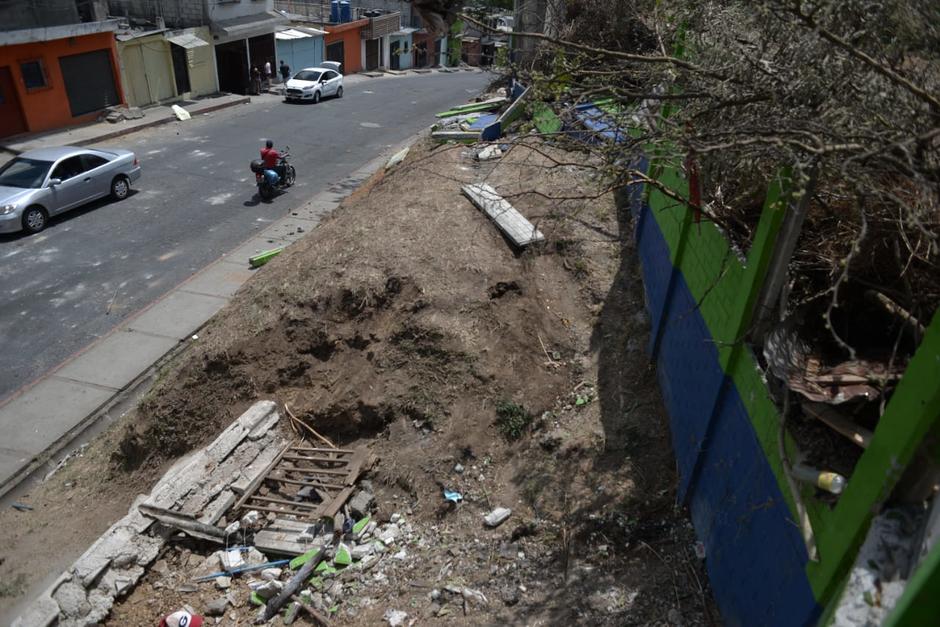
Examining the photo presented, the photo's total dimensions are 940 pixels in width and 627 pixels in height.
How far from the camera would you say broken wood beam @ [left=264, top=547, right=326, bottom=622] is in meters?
6.39

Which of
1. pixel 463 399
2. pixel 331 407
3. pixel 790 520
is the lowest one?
pixel 331 407

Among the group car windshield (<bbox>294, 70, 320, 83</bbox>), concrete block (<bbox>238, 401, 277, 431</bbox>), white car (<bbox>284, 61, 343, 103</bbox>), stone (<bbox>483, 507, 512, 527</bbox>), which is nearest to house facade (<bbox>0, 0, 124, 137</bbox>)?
white car (<bbox>284, 61, 343, 103</bbox>)

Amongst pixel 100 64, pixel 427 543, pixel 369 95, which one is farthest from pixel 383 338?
pixel 369 95

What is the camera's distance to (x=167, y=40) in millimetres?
27594

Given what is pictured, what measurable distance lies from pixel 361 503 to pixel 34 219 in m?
12.3

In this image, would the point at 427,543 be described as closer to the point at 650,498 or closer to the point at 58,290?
the point at 650,498

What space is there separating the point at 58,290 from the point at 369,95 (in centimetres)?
2348

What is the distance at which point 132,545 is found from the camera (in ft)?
23.6

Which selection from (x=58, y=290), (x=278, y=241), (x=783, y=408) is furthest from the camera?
(x=278, y=241)

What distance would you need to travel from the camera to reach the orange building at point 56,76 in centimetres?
2155

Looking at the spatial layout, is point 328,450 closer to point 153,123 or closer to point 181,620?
point 181,620

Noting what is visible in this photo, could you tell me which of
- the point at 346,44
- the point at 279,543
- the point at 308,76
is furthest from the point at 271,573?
the point at 346,44

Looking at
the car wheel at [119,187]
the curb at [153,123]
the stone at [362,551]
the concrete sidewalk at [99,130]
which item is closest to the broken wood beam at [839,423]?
the stone at [362,551]

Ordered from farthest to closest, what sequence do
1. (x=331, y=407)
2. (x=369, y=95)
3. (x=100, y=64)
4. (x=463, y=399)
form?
(x=369, y=95), (x=100, y=64), (x=331, y=407), (x=463, y=399)
